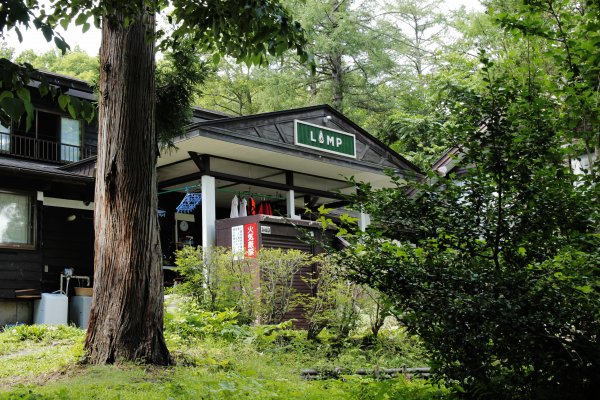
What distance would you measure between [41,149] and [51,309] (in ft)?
18.5

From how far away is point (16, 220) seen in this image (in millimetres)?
15750

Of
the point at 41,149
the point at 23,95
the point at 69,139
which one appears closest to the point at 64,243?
the point at 41,149

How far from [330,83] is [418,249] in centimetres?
2910

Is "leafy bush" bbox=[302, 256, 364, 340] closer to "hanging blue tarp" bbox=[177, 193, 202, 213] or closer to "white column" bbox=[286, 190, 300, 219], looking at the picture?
"white column" bbox=[286, 190, 300, 219]

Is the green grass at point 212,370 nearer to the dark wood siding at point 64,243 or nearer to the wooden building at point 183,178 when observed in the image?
the wooden building at point 183,178

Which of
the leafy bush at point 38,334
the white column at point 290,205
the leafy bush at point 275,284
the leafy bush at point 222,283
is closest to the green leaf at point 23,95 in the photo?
the leafy bush at point 38,334

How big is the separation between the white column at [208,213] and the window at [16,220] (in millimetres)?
4377

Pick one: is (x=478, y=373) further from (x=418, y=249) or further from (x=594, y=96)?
(x=594, y=96)

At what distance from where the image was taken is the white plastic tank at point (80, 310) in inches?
618

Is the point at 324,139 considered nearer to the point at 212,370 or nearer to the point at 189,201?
the point at 189,201

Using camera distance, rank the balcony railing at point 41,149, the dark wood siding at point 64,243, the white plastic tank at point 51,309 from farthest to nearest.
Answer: the balcony railing at point 41,149, the dark wood siding at point 64,243, the white plastic tank at point 51,309

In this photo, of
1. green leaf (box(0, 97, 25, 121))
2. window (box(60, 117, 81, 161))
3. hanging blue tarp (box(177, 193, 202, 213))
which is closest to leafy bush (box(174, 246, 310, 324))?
hanging blue tarp (box(177, 193, 202, 213))

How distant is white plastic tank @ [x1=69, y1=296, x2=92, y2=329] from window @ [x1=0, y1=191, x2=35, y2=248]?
5.62ft

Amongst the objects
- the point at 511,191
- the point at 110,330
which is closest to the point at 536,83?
the point at 511,191
